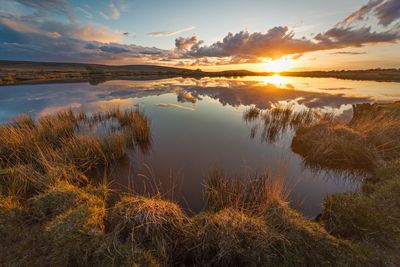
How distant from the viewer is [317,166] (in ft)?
25.7

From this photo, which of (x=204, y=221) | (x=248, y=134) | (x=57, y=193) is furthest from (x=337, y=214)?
(x=248, y=134)

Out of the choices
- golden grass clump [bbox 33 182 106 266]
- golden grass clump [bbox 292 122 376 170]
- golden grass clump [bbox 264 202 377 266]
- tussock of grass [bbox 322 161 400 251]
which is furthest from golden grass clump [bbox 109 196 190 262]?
golden grass clump [bbox 292 122 376 170]

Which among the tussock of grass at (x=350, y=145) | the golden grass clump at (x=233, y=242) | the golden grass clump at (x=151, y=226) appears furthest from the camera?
the tussock of grass at (x=350, y=145)

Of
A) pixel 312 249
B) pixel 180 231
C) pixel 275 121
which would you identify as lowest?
pixel 275 121

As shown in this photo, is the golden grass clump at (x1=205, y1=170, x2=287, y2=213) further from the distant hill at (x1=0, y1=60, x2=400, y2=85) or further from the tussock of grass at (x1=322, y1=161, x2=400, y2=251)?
the distant hill at (x1=0, y1=60, x2=400, y2=85)

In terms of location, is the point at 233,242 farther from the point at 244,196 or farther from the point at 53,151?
the point at 53,151

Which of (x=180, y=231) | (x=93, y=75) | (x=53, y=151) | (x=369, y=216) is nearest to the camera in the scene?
(x=180, y=231)

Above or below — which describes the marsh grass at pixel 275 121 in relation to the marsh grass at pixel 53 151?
below

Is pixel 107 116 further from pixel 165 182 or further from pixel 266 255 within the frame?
pixel 266 255

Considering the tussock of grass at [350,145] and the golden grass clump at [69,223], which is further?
the tussock of grass at [350,145]

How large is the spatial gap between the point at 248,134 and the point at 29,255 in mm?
10090

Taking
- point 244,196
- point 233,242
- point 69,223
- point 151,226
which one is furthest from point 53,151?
point 233,242

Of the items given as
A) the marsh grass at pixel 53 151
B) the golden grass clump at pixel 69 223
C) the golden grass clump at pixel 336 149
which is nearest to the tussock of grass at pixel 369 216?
the golden grass clump at pixel 336 149

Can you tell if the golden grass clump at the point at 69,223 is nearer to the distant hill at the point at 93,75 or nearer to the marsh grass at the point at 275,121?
the marsh grass at the point at 275,121
